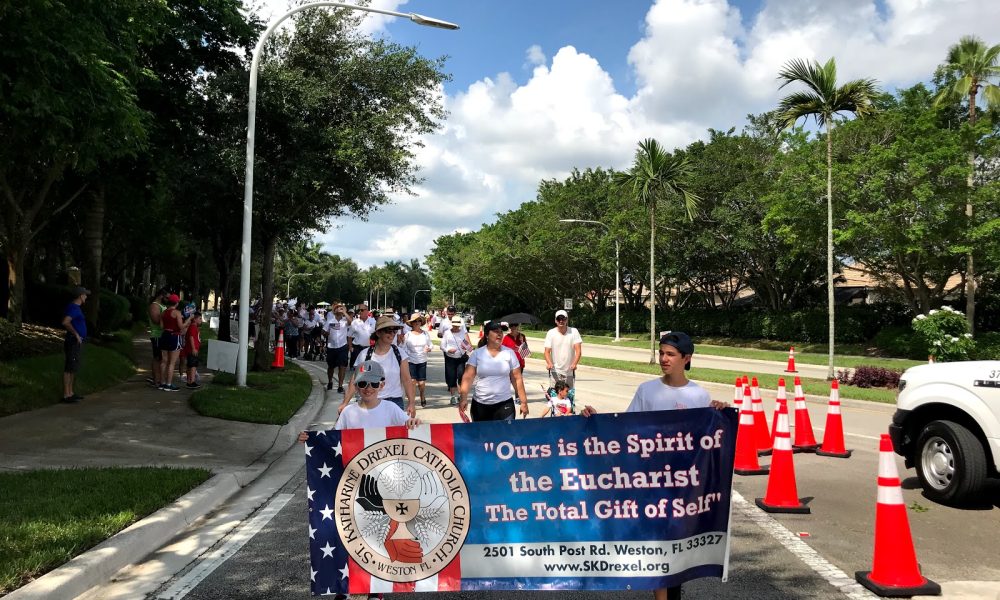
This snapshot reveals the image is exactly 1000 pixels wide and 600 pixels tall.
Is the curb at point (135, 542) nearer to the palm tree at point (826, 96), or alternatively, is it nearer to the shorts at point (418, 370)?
the shorts at point (418, 370)

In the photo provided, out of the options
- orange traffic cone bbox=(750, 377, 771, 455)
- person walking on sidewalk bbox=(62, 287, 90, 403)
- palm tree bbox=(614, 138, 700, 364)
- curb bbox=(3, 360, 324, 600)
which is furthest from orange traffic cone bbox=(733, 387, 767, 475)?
palm tree bbox=(614, 138, 700, 364)

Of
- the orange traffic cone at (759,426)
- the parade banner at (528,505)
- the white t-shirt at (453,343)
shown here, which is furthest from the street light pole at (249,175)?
the parade banner at (528,505)

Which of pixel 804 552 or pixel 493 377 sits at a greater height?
pixel 493 377

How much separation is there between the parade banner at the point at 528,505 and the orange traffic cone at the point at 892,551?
129cm

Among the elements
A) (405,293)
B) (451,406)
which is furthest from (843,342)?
(405,293)

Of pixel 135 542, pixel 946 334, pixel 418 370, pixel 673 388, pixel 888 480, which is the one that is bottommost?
pixel 135 542

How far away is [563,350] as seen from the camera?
987 centimetres

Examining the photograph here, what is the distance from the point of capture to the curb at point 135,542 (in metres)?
4.07

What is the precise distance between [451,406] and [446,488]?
9.33m

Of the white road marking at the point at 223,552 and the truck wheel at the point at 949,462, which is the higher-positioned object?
the truck wheel at the point at 949,462

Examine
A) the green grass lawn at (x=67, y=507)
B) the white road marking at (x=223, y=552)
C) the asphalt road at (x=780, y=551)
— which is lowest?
the white road marking at (x=223, y=552)

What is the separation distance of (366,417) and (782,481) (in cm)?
384

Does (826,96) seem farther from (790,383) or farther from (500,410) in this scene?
(500,410)

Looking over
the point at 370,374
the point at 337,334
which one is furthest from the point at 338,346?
the point at 370,374
